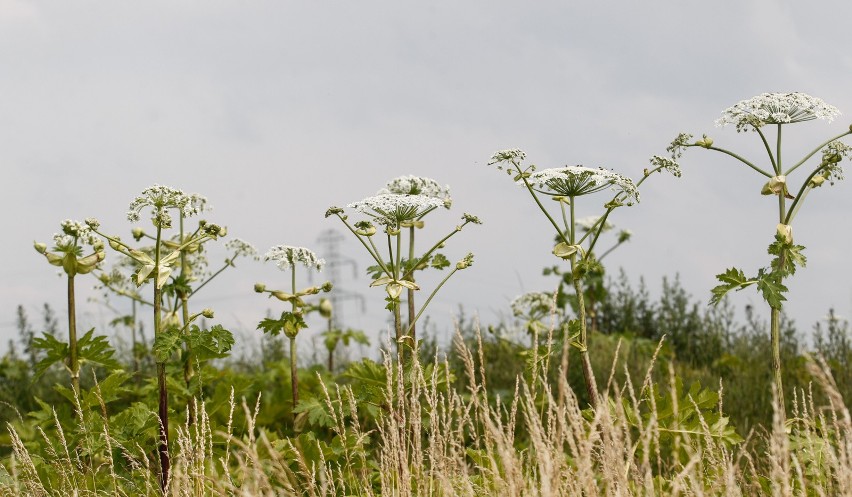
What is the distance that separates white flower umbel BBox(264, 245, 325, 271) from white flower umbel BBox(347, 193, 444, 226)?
547 millimetres

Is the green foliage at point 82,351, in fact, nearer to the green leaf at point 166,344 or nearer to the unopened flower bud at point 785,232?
the green leaf at point 166,344

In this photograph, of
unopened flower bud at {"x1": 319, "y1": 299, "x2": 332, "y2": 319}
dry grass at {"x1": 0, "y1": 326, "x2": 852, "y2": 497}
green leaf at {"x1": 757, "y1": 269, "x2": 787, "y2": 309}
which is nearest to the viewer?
dry grass at {"x1": 0, "y1": 326, "x2": 852, "y2": 497}

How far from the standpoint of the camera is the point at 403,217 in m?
4.66

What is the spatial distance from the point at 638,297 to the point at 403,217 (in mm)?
7199

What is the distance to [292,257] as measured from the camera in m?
5.13

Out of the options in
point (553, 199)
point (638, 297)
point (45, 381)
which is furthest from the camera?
point (638, 297)

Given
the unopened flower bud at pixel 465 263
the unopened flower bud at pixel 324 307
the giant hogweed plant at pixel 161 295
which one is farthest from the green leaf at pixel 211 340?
the unopened flower bud at pixel 324 307

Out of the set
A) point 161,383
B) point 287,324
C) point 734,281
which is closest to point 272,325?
point 287,324

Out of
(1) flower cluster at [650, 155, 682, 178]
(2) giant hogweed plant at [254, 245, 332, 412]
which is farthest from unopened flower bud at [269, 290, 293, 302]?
(1) flower cluster at [650, 155, 682, 178]

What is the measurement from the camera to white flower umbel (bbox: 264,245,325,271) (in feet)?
16.6

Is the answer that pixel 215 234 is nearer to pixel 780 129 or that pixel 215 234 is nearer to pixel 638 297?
pixel 780 129

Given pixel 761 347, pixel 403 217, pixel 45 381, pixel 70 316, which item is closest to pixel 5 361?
pixel 45 381

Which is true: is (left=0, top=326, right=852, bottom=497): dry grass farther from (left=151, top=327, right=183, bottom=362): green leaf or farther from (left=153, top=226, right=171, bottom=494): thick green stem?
(left=151, top=327, right=183, bottom=362): green leaf

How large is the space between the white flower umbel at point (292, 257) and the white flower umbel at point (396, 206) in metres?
0.55
